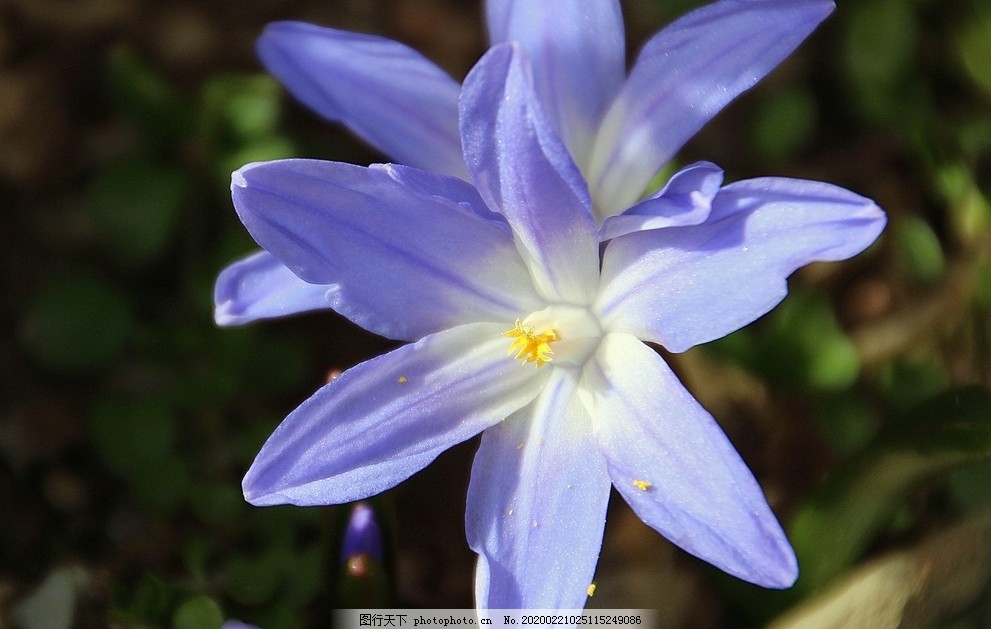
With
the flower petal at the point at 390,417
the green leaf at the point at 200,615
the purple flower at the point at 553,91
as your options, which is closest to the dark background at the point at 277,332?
the green leaf at the point at 200,615

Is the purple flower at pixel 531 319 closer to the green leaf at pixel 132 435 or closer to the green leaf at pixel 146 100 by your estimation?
the green leaf at pixel 132 435

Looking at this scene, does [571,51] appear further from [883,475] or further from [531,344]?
[883,475]

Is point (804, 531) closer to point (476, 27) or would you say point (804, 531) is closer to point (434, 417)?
point (434, 417)

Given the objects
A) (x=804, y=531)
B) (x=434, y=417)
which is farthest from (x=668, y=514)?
(x=804, y=531)

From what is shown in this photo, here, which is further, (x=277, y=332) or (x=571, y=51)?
(x=277, y=332)

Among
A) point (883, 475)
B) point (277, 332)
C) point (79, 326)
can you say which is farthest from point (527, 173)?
point (79, 326)

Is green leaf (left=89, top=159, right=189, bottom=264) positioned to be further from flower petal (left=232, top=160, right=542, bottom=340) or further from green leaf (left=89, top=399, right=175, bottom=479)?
flower petal (left=232, top=160, right=542, bottom=340)
